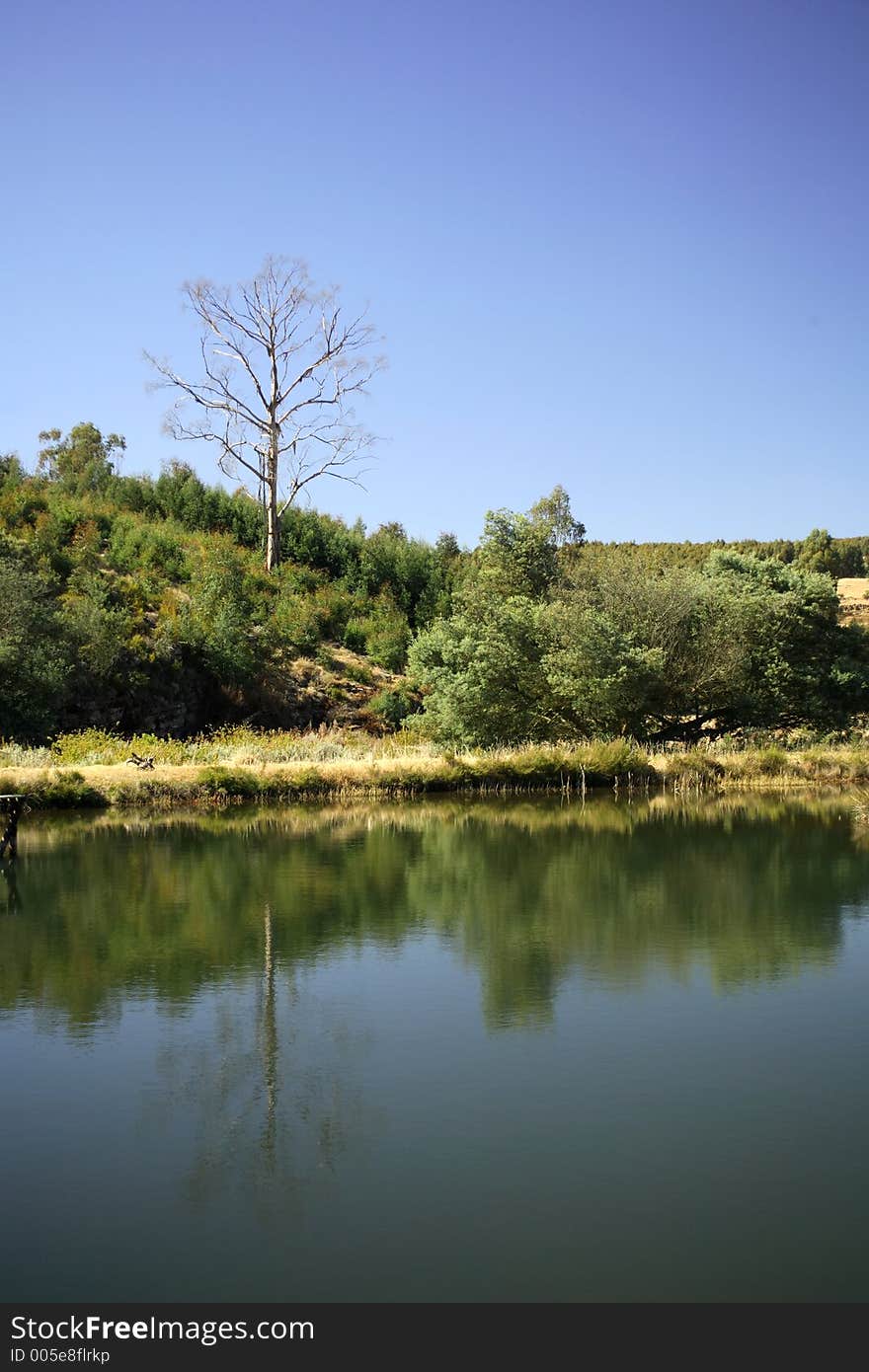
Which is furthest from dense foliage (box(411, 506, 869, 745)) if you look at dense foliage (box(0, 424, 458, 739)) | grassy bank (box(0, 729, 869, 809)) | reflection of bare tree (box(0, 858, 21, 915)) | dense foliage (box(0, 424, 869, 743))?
reflection of bare tree (box(0, 858, 21, 915))

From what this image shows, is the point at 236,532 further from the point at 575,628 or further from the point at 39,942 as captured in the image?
the point at 39,942

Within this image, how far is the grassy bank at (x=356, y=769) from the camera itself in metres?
27.2

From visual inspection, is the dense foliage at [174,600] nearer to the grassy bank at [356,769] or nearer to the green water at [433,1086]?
the grassy bank at [356,769]

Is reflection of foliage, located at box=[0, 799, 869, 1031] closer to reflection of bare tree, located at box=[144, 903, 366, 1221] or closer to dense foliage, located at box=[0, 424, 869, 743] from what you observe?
reflection of bare tree, located at box=[144, 903, 366, 1221]

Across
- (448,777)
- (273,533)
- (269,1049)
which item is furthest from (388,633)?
(269,1049)

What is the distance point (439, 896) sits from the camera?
18.4 metres

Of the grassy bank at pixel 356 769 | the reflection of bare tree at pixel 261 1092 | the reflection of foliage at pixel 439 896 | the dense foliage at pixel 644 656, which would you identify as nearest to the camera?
the reflection of bare tree at pixel 261 1092

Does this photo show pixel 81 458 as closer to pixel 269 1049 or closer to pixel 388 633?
pixel 388 633

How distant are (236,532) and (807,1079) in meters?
42.7

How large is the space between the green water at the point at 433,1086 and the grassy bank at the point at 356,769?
779 centimetres

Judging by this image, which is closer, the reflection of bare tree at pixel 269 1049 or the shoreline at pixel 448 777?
the reflection of bare tree at pixel 269 1049

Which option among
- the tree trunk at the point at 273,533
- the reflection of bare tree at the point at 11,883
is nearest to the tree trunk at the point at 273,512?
the tree trunk at the point at 273,533

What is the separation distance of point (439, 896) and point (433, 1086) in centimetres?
838

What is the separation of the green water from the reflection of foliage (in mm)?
88
